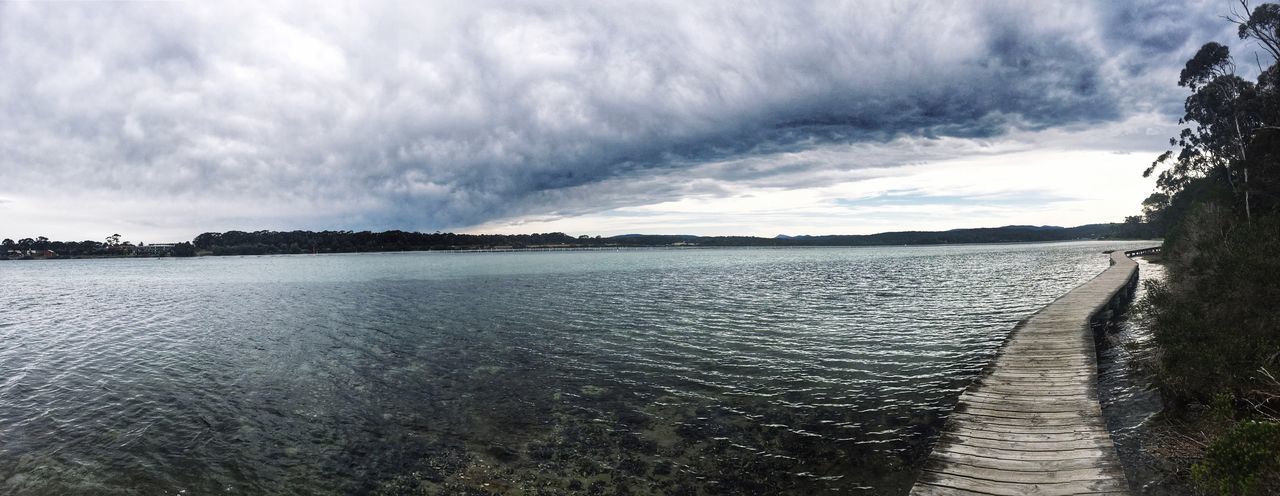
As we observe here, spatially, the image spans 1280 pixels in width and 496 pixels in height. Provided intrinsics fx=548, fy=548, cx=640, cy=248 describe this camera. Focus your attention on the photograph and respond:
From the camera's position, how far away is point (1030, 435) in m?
9.93

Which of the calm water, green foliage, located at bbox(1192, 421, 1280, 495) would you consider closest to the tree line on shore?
green foliage, located at bbox(1192, 421, 1280, 495)

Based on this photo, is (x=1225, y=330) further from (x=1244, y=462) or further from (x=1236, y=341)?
(x=1244, y=462)

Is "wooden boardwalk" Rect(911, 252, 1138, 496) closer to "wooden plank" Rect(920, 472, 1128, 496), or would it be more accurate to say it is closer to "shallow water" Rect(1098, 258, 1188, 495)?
"wooden plank" Rect(920, 472, 1128, 496)

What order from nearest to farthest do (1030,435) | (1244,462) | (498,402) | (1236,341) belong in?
(1244,462) → (1030,435) → (1236,341) → (498,402)

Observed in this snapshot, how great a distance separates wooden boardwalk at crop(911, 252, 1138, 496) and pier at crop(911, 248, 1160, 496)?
13 mm

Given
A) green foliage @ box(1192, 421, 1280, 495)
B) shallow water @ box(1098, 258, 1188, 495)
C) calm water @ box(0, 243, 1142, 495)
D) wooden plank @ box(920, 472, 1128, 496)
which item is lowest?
calm water @ box(0, 243, 1142, 495)

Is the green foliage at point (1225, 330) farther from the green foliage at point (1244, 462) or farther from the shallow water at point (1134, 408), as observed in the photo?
the green foliage at point (1244, 462)

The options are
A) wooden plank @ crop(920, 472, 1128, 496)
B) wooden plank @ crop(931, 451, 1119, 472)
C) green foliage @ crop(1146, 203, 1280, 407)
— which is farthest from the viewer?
green foliage @ crop(1146, 203, 1280, 407)

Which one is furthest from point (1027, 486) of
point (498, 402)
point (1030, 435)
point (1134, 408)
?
A: point (498, 402)

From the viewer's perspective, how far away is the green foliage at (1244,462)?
22.8ft

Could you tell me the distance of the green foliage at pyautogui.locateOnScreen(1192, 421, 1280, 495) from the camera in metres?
6.96

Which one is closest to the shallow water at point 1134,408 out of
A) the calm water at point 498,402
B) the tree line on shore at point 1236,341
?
the tree line on shore at point 1236,341

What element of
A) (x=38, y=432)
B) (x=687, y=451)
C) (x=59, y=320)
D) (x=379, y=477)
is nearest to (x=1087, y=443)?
(x=687, y=451)

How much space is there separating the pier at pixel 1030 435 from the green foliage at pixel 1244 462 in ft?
3.30
